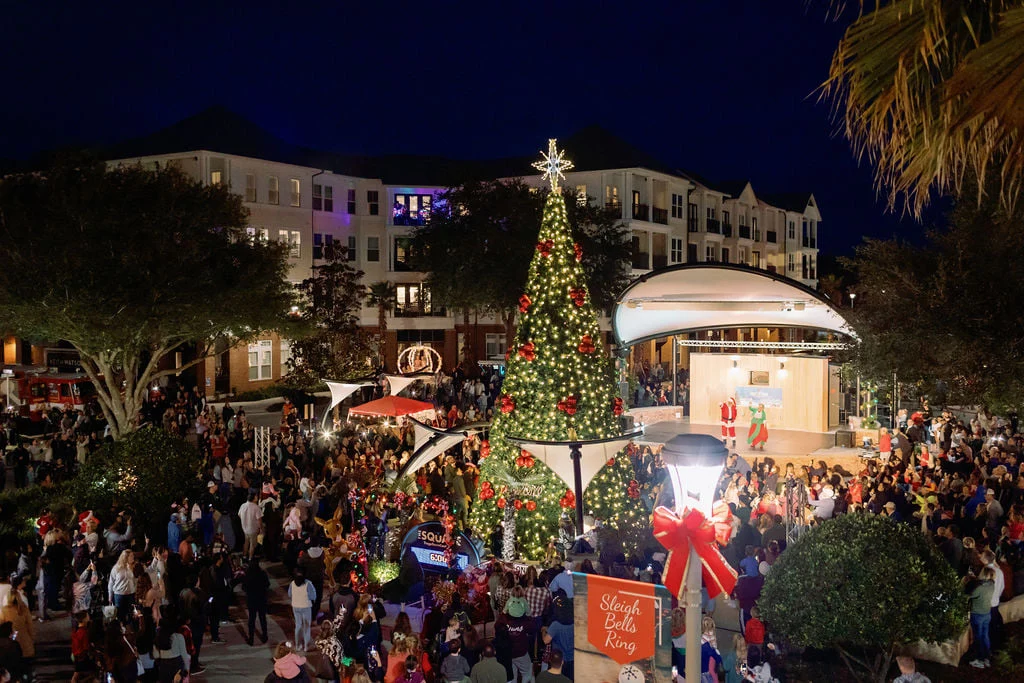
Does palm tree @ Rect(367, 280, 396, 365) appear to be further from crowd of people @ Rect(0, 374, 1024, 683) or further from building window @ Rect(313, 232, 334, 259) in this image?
crowd of people @ Rect(0, 374, 1024, 683)

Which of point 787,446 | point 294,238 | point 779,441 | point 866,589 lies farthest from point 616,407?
point 294,238

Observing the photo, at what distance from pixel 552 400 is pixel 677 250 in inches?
1694

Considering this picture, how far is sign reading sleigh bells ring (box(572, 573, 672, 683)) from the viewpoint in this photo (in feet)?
25.4

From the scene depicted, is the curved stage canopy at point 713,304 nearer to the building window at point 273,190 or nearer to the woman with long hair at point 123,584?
the woman with long hair at point 123,584

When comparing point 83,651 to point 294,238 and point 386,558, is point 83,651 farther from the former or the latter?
point 294,238

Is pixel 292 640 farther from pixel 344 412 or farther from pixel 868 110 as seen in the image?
pixel 344 412

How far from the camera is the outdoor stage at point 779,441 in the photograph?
78.0 ft

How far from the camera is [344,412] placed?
3547 cm

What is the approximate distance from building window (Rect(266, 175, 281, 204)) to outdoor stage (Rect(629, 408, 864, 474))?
24.0m

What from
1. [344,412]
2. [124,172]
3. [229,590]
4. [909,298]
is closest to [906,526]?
[909,298]

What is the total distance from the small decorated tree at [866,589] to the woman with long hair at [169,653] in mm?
6547

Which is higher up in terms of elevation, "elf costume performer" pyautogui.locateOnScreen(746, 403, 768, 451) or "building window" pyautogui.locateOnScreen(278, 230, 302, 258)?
"building window" pyautogui.locateOnScreen(278, 230, 302, 258)

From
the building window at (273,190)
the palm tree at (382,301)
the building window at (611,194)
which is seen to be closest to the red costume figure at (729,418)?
the palm tree at (382,301)

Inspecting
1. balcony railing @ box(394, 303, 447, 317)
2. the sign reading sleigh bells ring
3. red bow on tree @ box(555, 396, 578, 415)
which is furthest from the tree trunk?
balcony railing @ box(394, 303, 447, 317)
